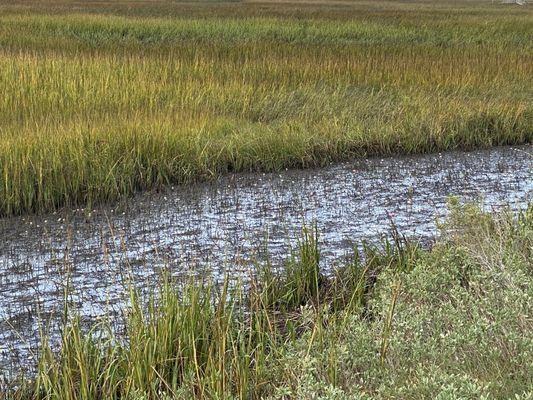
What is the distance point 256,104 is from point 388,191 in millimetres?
3637

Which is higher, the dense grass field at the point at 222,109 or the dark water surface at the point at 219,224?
the dense grass field at the point at 222,109

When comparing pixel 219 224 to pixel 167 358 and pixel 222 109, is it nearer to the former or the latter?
pixel 167 358

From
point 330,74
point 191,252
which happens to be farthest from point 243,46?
point 191,252

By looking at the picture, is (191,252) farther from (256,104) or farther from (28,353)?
(256,104)

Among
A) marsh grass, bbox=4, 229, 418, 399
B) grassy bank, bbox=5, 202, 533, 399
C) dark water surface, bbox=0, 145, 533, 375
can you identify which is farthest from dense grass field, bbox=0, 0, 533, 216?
grassy bank, bbox=5, 202, 533, 399

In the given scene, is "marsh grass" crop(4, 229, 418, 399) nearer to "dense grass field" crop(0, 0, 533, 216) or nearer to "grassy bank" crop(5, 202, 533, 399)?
"grassy bank" crop(5, 202, 533, 399)

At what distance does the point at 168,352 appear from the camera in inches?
161

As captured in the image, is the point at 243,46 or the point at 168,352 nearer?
the point at 168,352

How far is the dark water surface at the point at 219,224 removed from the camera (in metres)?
5.61

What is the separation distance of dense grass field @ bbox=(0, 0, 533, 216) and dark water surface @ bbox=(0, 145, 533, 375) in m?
0.32

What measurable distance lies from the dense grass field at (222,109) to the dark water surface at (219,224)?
0.32 meters

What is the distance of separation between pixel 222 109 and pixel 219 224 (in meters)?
4.30

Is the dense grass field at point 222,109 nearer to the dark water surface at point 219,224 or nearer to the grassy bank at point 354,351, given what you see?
the dark water surface at point 219,224

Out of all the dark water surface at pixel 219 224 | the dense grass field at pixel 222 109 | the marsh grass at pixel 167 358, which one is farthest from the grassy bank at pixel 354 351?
A: the dense grass field at pixel 222 109
